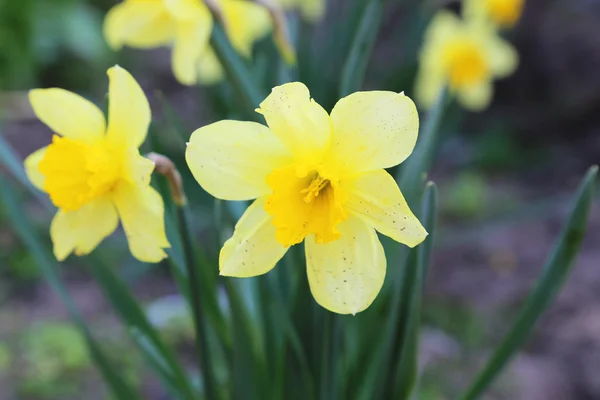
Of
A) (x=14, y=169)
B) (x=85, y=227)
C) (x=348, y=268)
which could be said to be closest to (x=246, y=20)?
(x=14, y=169)

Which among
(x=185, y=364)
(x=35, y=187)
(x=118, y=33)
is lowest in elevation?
(x=185, y=364)

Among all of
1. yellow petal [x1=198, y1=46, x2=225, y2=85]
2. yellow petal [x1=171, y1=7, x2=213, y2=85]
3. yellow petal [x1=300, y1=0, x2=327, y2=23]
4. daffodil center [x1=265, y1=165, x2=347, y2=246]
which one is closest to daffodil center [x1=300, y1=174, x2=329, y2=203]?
daffodil center [x1=265, y1=165, x2=347, y2=246]

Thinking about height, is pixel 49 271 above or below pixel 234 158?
below

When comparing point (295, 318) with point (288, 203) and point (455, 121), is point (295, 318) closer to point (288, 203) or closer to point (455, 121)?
point (288, 203)

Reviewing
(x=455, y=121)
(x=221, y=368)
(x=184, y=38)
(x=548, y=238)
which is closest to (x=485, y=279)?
(x=548, y=238)

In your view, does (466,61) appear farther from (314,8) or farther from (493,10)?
(314,8)

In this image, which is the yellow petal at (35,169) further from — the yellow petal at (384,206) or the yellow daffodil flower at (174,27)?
the yellow petal at (384,206)
